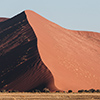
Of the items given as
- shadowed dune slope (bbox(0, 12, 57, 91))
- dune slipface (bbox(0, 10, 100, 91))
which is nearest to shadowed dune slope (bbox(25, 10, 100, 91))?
dune slipface (bbox(0, 10, 100, 91))

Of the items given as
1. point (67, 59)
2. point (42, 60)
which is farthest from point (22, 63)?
point (67, 59)

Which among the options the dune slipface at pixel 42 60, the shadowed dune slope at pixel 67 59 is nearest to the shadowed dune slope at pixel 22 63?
the dune slipface at pixel 42 60

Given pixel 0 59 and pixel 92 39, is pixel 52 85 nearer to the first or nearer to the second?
pixel 0 59

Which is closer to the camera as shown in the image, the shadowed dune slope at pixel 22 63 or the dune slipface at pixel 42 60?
the shadowed dune slope at pixel 22 63

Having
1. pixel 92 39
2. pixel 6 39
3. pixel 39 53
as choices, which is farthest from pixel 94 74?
pixel 92 39

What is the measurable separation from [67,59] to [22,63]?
853cm

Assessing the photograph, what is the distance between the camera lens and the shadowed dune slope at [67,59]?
168 ft

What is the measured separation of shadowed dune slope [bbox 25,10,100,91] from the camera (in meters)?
51.1

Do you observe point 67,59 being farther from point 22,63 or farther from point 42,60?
point 22,63

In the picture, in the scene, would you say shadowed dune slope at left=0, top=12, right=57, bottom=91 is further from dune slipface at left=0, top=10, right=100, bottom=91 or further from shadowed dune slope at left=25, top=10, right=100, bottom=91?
shadowed dune slope at left=25, top=10, right=100, bottom=91

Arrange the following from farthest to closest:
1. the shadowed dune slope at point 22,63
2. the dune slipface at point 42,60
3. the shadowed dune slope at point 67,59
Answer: the shadowed dune slope at point 67,59 < the dune slipface at point 42,60 < the shadowed dune slope at point 22,63

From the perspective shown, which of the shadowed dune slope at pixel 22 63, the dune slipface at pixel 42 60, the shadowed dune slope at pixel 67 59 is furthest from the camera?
the shadowed dune slope at pixel 67 59

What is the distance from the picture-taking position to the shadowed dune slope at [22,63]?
47.9 metres

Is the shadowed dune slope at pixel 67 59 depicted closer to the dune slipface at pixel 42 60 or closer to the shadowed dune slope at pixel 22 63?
the dune slipface at pixel 42 60
